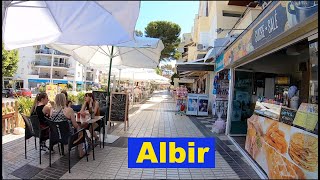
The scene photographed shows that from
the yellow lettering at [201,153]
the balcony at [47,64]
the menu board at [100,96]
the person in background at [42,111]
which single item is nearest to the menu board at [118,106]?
the menu board at [100,96]

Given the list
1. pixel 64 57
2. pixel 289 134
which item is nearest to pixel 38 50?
pixel 64 57

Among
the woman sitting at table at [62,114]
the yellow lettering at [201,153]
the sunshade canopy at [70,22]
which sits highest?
the sunshade canopy at [70,22]

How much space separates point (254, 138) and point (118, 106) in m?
4.55

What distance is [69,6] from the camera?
3037 mm

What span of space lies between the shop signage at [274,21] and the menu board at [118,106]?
4093 millimetres

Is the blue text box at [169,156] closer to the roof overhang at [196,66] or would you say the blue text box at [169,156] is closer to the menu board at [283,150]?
the menu board at [283,150]

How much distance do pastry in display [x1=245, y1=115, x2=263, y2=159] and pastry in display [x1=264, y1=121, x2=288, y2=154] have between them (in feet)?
1.19

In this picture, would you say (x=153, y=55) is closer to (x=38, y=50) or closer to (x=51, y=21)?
(x=51, y=21)

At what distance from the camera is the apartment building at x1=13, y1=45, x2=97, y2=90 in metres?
54.6

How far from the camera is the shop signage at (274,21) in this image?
9.57 ft

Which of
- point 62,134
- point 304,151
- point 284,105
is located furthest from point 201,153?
point 62,134

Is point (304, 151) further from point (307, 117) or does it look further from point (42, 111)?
point (42, 111)

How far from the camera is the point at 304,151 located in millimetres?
3461

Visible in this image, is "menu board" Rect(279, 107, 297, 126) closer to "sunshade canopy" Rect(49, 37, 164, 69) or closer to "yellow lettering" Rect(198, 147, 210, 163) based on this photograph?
"yellow lettering" Rect(198, 147, 210, 163)
